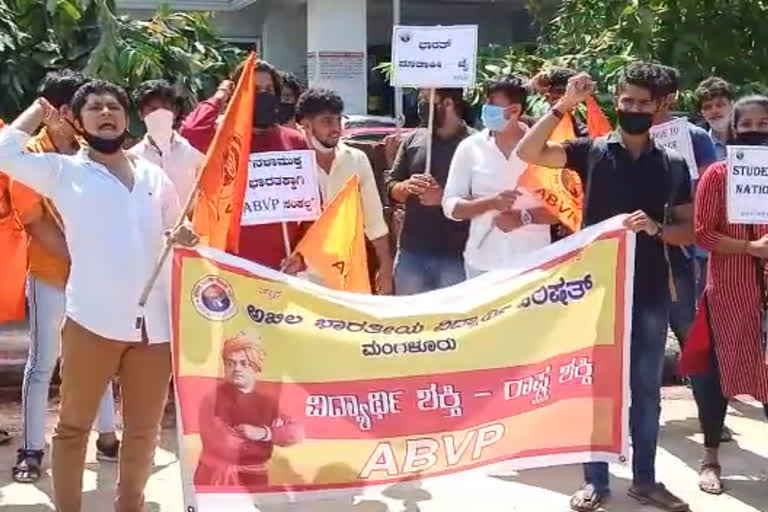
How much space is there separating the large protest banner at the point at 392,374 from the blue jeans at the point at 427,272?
1.13 metres

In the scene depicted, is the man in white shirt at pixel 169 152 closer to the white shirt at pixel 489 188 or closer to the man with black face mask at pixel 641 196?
the white shirt at pixel 489 188

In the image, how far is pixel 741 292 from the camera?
5051 mm

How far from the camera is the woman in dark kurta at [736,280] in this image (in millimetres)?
4969

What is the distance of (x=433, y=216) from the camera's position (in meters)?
5.65

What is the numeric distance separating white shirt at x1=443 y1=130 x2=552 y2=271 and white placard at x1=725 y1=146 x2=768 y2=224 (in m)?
0.93

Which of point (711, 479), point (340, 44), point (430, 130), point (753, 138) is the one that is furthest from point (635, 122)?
point (340, 44)

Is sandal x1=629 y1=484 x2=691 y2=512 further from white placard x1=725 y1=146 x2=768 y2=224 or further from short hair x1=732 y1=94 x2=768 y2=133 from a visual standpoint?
short hair x1=732 y1=94 x2=768 y2=133

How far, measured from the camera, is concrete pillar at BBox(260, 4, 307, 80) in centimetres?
2614

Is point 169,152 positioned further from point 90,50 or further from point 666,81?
point 90,50

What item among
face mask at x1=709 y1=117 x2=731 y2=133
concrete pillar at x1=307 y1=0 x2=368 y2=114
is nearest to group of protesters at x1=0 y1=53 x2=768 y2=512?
face mask at x1=709 y1=117 x2=731 y2=133

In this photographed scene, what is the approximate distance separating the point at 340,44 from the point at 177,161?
17.7 meters

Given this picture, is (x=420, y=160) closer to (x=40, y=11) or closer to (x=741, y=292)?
(x=741, y=292)

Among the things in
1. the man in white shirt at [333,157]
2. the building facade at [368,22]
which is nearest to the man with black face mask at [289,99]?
the man in white shirt at [333,157]

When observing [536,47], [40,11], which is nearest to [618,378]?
[40,11]
